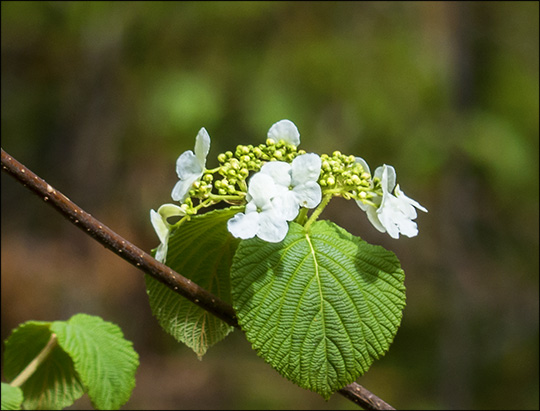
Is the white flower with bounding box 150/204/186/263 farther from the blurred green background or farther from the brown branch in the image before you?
the blurred green background

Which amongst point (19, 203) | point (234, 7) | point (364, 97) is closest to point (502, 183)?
point (364, 97)

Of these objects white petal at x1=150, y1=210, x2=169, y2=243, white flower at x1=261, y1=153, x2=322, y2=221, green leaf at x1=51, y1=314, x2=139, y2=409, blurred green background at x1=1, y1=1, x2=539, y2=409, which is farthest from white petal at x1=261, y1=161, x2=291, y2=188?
blurred green background at x1=1, y1=1, x2=539, y2=409

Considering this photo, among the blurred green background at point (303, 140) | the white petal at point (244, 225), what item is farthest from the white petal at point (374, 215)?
the blurred green background at point (303, 140)

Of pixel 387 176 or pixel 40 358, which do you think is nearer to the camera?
pixel 387 176

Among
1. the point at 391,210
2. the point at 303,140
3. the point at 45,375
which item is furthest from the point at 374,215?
the point at 303,140

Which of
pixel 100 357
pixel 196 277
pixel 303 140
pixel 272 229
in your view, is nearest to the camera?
pixel 272 229

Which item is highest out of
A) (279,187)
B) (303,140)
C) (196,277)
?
(303,140)

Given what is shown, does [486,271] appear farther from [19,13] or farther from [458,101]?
[19,13]

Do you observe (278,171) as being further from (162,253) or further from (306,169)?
(162,253)
